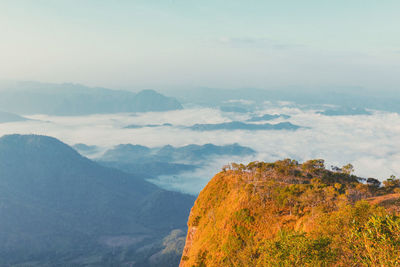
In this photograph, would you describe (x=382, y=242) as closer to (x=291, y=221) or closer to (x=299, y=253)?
(x=299, y=253)

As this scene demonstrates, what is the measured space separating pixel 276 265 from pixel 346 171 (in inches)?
3338

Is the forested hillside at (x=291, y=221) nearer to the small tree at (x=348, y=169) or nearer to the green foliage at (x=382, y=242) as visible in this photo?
the green foliage at (x=382, y=242)

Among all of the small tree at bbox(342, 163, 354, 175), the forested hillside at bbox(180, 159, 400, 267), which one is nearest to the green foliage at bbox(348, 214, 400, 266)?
the forested hillside at bbox(180, 159, 400, 267)

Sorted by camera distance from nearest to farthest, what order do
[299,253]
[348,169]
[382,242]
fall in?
[382,242], [299,253], [348,169]

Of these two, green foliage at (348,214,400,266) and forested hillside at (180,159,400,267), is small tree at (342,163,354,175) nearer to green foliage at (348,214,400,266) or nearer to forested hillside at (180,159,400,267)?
forested hillside at (180,159,400,267)

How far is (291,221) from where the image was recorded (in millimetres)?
57438

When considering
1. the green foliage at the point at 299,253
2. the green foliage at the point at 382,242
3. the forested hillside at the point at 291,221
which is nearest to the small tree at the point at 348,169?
the forested hillside at the point at 291,221

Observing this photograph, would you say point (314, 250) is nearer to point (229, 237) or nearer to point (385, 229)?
point (385, 229)

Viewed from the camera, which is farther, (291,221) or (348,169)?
(348,169)

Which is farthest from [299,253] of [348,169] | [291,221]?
[348,169]

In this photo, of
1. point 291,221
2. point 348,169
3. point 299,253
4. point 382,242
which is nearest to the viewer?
point 382,242

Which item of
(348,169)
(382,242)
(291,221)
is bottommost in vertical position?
(291,221)

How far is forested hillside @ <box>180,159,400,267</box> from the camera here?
29.6 metres

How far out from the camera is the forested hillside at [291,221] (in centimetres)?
2960
